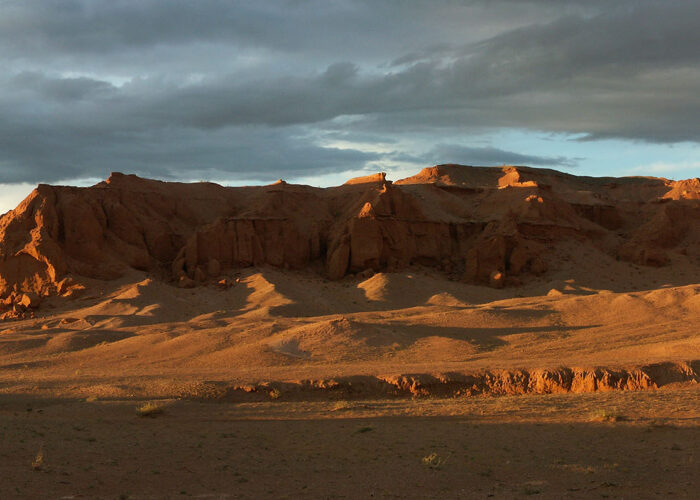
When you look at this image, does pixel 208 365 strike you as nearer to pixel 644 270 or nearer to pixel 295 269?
pixel 295 269

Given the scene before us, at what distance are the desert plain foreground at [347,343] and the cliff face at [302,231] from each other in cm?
15

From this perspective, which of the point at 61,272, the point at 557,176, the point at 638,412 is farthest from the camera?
the point at 557,176

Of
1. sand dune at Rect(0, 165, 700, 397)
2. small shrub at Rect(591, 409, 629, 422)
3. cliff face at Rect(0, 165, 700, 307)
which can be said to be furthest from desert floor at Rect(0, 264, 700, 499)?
cliff face at Rect(0, 165, 700, 307)

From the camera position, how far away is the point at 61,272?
39.7 metres

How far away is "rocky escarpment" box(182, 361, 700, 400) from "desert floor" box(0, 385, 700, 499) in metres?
1.07

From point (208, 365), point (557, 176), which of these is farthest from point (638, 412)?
point (557, 176)

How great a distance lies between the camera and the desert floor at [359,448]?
10344 millimetres

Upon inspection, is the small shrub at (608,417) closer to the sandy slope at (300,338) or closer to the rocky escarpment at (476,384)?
the rocky escarpment at (476,384)

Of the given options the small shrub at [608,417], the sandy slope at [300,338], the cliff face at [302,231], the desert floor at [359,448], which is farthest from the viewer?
the cliff face at [302,231]

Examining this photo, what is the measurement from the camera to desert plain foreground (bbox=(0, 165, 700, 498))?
11.5 m

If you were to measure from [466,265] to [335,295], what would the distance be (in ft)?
32.4

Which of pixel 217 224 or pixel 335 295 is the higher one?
pixel 217 224

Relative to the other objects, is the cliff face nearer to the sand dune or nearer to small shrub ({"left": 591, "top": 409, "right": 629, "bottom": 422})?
the sand dune

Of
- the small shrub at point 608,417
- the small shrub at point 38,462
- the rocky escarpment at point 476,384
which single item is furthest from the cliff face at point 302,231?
the small shrub at point 38,462
